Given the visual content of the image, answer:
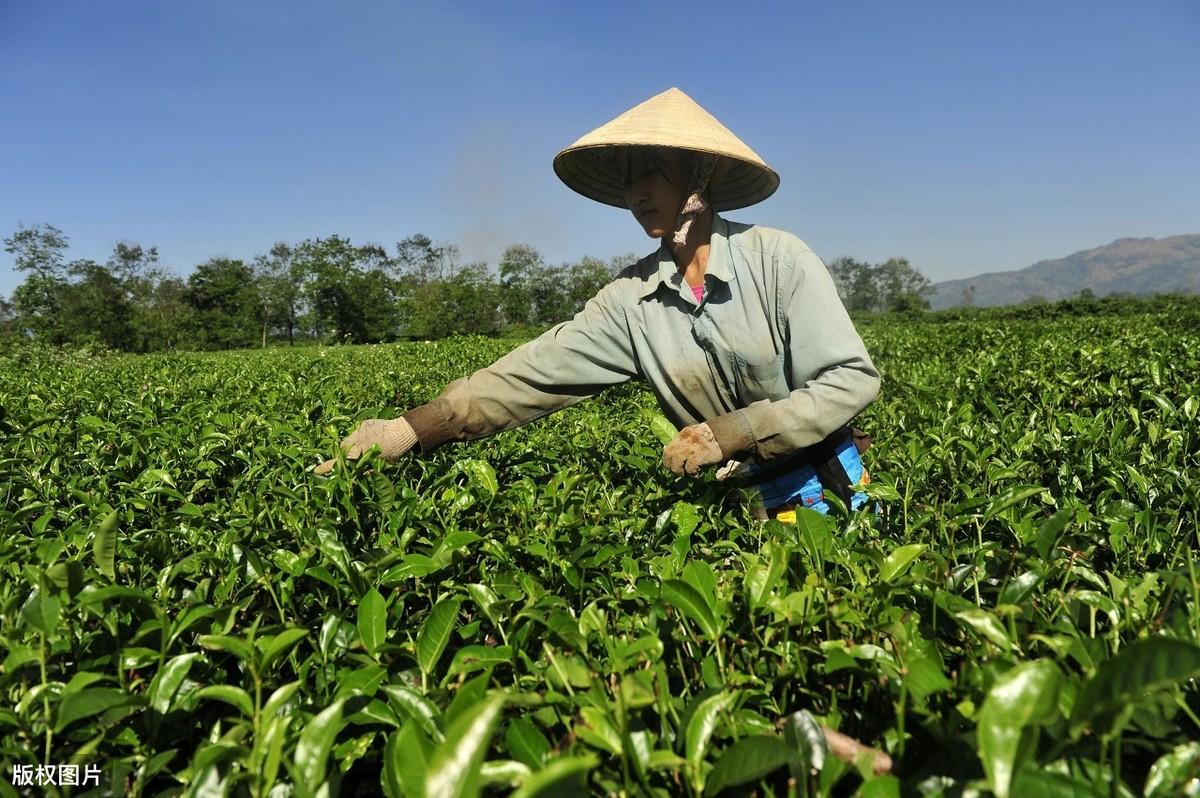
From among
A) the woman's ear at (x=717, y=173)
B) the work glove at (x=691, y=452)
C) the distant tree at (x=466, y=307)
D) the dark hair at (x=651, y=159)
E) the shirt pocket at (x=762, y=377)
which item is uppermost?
the distant tree at (x=466, y=307)

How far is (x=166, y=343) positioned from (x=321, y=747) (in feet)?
215

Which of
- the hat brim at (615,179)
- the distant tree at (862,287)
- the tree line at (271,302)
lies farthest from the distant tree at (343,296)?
the distant tree at (862,287)

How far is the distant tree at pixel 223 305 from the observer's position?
60.9 m

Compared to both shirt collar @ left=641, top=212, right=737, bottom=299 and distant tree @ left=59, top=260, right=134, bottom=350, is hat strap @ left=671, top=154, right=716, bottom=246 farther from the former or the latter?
distant tree @ left=59, top=260, right=134, bottom=350

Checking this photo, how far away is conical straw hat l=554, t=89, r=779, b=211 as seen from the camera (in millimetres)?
2252

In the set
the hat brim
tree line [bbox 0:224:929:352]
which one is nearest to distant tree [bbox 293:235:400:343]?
tree line [bbox 0:224:929:352]

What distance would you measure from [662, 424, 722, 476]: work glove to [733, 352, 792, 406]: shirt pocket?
0.52 metres

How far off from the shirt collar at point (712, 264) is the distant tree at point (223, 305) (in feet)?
217

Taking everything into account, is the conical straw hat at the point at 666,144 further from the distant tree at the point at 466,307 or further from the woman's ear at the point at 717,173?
the distant tree at the point at 466,307

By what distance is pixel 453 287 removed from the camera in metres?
65.6

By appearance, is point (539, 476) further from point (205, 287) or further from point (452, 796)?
point (205, 287)

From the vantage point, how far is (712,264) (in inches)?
94.0

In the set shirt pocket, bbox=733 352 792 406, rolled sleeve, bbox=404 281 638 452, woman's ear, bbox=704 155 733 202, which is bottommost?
shirt pocket, bbox=733 352 792 406

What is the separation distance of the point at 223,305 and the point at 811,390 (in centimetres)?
7122
